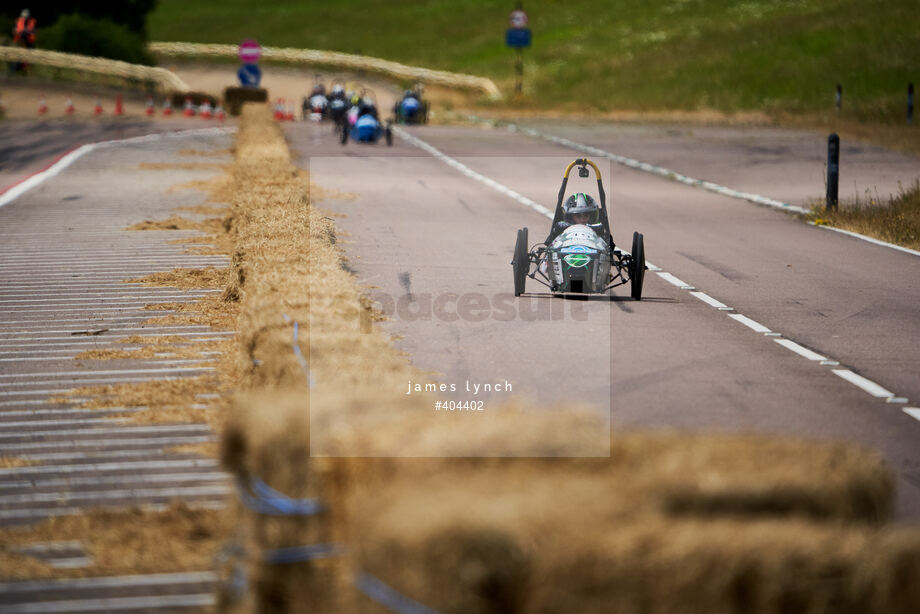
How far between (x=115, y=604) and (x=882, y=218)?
1764 cm

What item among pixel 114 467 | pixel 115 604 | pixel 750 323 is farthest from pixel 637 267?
pixel 115 604

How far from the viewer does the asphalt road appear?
9.38m

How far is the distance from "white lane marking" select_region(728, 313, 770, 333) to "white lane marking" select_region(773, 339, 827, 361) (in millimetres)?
509

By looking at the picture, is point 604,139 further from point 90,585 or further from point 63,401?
point 90,585

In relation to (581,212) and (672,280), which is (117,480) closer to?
(581,212)

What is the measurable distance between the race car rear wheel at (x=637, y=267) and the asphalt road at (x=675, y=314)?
0.49 feet

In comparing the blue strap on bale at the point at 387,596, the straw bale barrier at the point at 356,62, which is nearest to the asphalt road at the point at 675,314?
the blue strap on bale at the point at 387,596

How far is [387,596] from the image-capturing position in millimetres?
4266

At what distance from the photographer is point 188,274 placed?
51.3ft

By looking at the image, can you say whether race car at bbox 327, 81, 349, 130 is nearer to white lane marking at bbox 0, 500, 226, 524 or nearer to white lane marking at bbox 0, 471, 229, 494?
white lane marking at bbox 0, 471, 229, 494

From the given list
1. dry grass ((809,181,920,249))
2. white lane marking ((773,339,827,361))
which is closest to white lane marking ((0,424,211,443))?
white lane marking ((773,339,827,361))

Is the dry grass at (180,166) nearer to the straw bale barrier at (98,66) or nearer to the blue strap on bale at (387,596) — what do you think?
the blue strap on bale at (387,596)

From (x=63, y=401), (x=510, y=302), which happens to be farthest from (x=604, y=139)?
(x=63, y=401)

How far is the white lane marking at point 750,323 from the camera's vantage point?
12.5 m
